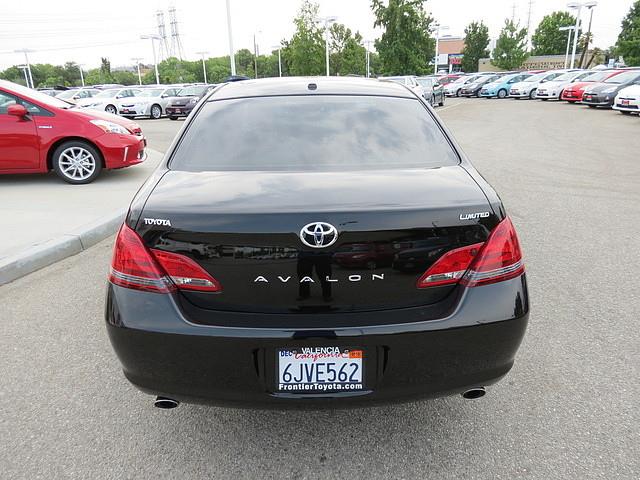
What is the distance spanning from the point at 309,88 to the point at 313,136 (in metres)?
0.60

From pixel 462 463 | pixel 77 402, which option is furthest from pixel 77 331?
pixel 462 463

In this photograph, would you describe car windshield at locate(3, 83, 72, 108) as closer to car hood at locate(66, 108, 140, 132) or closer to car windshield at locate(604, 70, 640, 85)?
car hood at locate(66, 108, 140, 132)

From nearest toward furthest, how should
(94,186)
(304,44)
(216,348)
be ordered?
1. (216,348)
2. (94,186)
3. (304,44)

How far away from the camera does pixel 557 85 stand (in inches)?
1104

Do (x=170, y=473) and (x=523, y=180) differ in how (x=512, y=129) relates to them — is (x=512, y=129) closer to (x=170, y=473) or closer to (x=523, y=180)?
(x=523, y=180)

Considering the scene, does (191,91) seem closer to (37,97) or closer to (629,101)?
(37,97)

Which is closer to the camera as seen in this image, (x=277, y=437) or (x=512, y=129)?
(x=277, y=437)

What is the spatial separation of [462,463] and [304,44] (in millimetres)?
45381

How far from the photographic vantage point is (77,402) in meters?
2.73

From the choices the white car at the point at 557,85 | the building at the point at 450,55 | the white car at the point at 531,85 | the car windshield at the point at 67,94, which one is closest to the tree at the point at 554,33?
the building at the point at 450,55

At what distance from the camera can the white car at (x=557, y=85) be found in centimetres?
2783

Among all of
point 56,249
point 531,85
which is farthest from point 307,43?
point 56,249

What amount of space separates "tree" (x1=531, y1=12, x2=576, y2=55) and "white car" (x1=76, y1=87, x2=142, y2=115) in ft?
225

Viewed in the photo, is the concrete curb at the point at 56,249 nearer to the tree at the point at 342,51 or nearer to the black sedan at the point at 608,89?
the black sedan at the point at 608,89
